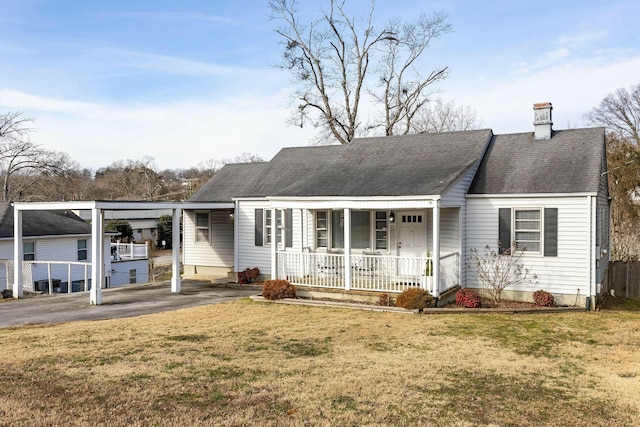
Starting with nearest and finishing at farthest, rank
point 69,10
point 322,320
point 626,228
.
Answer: point 322,320 < point 69,10 < point 626,228

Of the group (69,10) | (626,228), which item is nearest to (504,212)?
(626,228)

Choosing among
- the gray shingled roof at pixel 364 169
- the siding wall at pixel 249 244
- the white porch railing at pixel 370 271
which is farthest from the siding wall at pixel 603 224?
the siding wall at pixel 249 244

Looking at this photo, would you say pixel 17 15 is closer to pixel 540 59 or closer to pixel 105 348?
pixel 105 348

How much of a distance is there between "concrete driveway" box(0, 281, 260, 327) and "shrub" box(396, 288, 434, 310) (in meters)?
5.46

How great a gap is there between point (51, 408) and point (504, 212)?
12.2 metres

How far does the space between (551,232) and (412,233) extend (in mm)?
3909

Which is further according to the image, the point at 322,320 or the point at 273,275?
the point at 273,275

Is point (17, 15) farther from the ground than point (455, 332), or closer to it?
farther from the ground

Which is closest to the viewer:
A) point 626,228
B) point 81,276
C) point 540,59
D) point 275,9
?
point 540,59

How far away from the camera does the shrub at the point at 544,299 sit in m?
13.5

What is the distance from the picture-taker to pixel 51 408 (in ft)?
20.0

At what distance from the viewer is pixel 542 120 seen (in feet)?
53.0

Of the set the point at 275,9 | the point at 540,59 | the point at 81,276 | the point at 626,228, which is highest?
the point at 275,9

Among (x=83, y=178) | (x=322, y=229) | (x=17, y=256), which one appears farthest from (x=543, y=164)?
(x=83, y=178)
